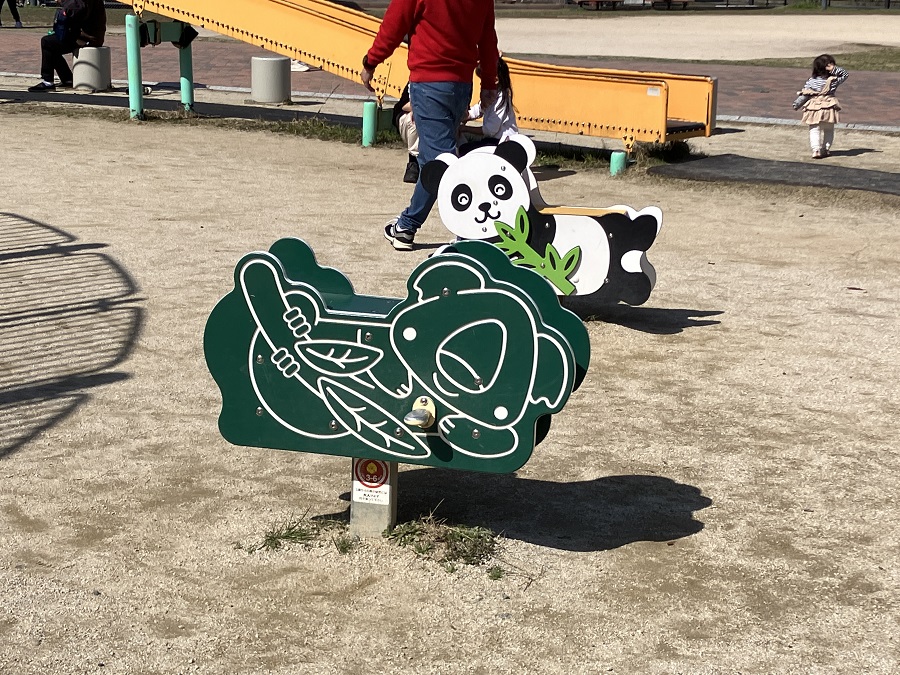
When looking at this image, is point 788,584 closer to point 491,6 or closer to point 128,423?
point 128,423

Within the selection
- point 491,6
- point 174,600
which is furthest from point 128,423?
point 491,6

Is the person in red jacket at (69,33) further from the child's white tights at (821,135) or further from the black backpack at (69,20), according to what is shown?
the child's white tights at (821,135)

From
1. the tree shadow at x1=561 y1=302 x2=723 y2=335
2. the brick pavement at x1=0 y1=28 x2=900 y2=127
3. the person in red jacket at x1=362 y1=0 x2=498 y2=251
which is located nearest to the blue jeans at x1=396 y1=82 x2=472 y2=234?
→ the person in red jacket at x1=362 y1=0 x2=498 y2=251

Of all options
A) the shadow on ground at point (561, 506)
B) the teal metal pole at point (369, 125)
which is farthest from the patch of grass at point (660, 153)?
the shadow on ground at point (561, 506)

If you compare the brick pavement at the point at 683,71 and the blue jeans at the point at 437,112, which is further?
the brick pavement at the point at 683,71

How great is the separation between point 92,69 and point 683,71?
9534mm

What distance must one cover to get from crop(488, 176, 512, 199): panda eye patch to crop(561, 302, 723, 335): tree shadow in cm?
62

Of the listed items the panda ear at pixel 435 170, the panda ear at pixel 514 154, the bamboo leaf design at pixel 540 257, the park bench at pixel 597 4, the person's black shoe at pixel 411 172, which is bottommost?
the bamboo leaf design at pixel 540 257

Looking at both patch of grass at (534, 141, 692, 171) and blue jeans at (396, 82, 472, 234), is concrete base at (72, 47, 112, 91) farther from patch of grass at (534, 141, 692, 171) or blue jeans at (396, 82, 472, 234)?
blue jeans at (396, 82, 472, 234)

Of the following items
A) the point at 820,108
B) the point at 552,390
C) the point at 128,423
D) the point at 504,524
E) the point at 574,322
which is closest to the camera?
the point at 552,390

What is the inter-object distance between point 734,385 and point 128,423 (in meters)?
2.54

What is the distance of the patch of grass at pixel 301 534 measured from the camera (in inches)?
141

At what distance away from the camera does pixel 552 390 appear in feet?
10.6

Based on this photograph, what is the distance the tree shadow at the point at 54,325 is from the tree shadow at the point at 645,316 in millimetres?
2298
